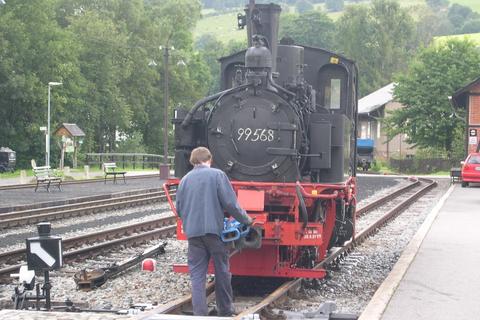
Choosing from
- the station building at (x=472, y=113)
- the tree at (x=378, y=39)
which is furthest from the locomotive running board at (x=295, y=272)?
the tree at (x=378, y=39)

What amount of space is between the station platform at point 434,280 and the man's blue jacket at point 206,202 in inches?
62.6

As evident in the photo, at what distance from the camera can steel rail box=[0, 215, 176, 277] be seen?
39.4 feet

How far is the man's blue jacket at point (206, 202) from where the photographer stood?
25.7 ft

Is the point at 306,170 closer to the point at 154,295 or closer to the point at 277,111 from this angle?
the point at 277,111

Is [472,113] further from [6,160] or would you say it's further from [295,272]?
[295,272]

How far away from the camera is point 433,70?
54.6 metres

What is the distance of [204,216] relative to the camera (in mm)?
7836

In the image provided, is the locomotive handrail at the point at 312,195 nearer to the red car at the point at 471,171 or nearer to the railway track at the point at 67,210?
the railway track at the point at 67,210

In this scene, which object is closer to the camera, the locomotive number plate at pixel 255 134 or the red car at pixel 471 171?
the locomotive number plate at pixel 255 134

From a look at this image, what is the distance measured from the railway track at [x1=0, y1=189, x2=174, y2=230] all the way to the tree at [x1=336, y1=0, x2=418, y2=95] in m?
64.4

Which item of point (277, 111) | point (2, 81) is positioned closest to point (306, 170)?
point (277, 111)

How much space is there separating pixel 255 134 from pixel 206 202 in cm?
234

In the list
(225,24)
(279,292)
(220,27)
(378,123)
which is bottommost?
(279,292)

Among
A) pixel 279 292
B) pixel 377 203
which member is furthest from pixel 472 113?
pixel 279 292
